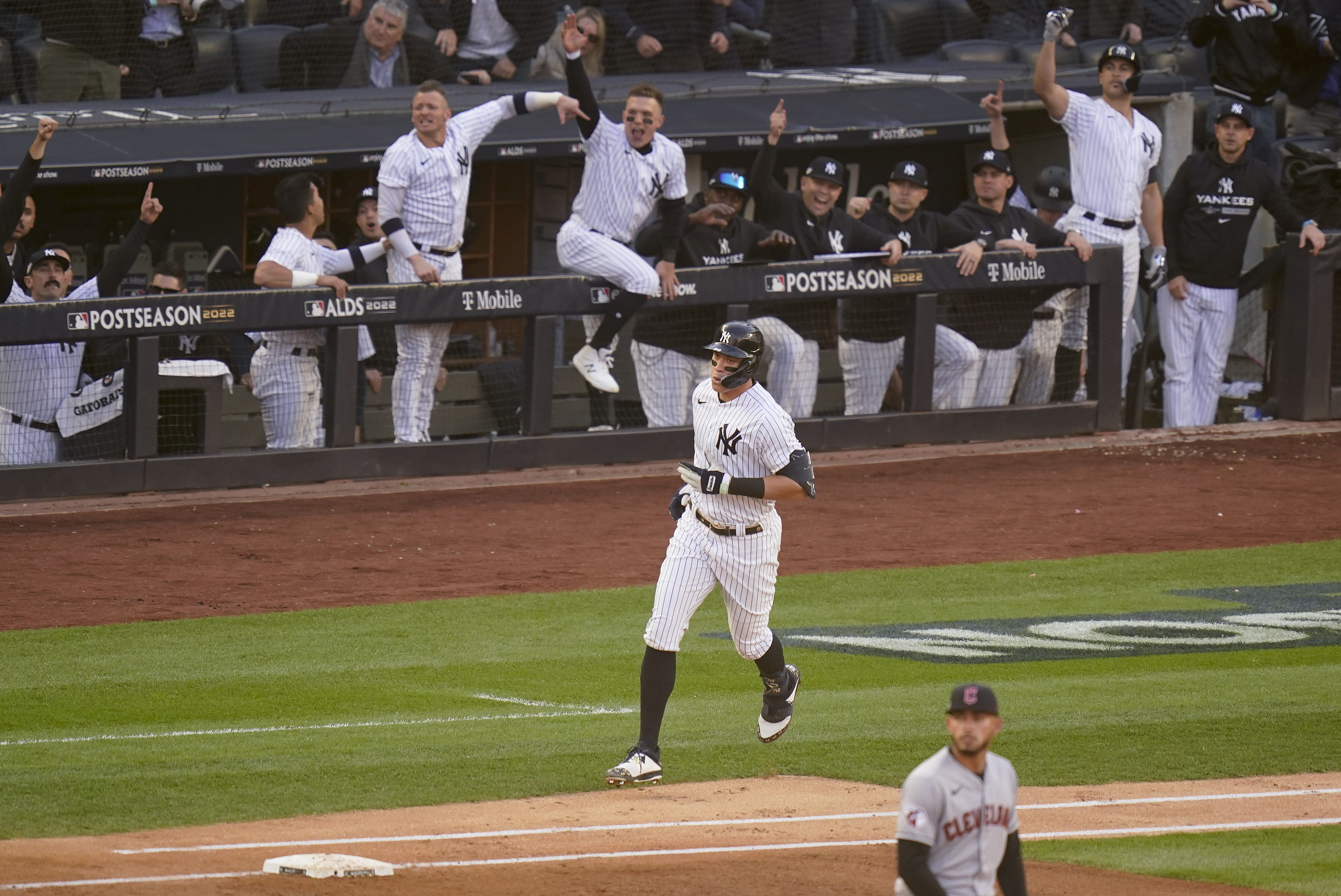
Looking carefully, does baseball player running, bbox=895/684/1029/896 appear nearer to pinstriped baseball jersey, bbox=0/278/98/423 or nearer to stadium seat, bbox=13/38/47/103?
pinstriped baseball jersey, bbox=0/278/98/423

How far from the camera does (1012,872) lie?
4.23 metres

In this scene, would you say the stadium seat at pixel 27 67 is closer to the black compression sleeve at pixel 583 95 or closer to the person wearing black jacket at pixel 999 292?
the black compression sleeve at pixel 583 95

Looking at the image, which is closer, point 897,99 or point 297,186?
point 297,186

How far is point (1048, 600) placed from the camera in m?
10.3

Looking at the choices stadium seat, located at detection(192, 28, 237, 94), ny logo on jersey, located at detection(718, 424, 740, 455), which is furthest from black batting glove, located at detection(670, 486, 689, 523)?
stadium seat, located at detection(192, 28, 237, 94)

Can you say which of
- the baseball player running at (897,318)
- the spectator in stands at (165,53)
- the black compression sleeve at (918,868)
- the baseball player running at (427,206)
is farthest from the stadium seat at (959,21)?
the black compression sleeve at (918,868)

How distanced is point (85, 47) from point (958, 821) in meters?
11.2

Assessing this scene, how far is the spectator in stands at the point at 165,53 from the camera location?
13.8 m

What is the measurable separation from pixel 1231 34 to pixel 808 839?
10.8 meters

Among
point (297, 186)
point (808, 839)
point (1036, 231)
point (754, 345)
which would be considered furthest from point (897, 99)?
point (808, 839)

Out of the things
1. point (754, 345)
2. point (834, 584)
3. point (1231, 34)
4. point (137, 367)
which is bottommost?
point (834, 584)

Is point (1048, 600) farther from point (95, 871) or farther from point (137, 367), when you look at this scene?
point (95, 871)

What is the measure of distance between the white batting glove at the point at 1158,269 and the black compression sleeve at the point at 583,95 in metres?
4.41

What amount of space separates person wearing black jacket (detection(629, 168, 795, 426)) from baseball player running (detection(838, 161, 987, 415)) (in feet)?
2.52
